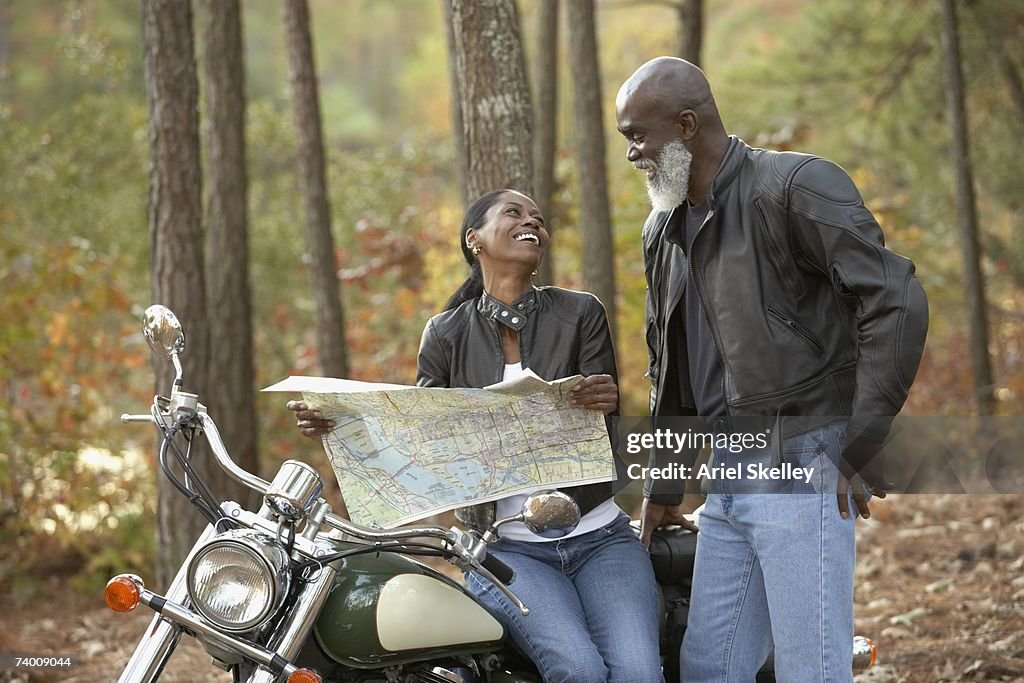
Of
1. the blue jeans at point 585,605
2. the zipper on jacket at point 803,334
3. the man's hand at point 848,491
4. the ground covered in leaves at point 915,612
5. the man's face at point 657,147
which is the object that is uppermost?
the man's face at point 657,147

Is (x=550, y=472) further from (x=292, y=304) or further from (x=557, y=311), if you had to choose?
(x=292, y=304)

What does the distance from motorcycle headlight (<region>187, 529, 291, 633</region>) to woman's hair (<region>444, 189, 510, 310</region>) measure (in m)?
1.44

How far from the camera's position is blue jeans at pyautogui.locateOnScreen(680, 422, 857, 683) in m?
3.05

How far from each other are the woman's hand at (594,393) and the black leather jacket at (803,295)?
1.12ft

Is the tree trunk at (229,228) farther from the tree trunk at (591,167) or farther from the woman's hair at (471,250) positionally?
the woman's hair at (471,250)

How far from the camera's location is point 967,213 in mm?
12102

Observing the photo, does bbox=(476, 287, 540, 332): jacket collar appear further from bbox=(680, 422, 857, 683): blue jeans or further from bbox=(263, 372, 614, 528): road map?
bbox=(680, 422, 857, 683): blue jeans

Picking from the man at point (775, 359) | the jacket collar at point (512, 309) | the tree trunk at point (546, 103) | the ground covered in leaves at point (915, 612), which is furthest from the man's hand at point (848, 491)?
the tree trunk at point (546, 103)

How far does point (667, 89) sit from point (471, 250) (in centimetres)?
95

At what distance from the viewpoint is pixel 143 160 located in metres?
14.8

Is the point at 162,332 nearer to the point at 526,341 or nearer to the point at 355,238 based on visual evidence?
the point at 526,341

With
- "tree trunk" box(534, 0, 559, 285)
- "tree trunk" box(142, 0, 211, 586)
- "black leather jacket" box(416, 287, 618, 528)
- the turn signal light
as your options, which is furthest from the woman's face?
"tree trunk" box(534, 0, 559, 285)

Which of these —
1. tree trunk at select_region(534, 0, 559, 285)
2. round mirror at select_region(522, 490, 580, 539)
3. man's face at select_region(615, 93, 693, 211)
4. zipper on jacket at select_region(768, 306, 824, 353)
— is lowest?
round mirror at select_region(522, 490, 580, 539)

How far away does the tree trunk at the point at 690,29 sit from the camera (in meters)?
10.0
